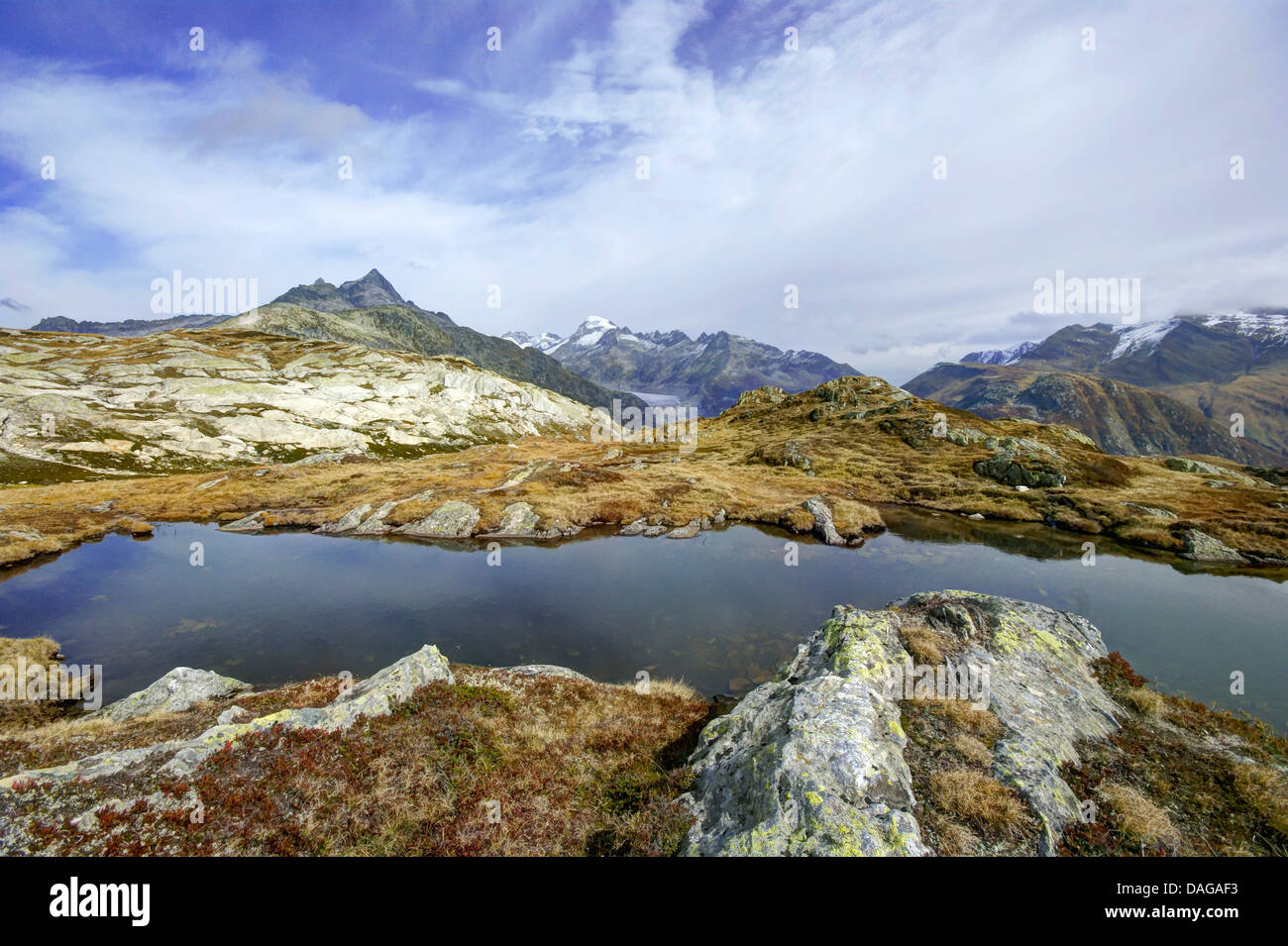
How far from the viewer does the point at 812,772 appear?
1052cm

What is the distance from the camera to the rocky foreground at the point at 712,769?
955 centimetres

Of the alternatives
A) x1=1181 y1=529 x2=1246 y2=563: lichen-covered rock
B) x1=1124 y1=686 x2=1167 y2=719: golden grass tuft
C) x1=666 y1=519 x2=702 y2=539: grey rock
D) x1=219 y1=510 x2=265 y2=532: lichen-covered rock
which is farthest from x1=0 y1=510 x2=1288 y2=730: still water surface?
x1=1124 y1=686 x2=1167 y2=719: golden grass tuft

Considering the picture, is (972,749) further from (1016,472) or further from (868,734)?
(1016,472)

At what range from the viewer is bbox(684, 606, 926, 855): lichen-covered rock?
9219 mm

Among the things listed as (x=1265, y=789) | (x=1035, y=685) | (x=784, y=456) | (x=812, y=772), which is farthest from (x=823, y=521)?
(x=812, y=772)

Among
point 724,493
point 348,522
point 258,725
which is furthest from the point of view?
point 724,493

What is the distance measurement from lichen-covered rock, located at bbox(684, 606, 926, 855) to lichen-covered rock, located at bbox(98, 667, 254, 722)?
20141mm

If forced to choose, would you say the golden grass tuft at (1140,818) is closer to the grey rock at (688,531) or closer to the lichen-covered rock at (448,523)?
the grey rock at (688,531)

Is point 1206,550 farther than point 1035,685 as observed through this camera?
Yes

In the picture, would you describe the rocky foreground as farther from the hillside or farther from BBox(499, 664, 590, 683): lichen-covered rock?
the hillside

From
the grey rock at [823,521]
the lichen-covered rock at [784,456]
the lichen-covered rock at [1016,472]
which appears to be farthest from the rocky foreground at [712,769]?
the lichen-covered rock at [784,456]

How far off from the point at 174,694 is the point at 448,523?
3125 cm
